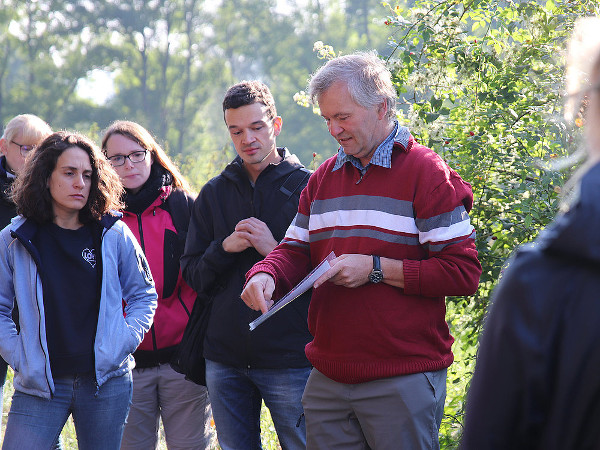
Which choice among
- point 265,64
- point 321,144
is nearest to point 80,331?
point 321,144

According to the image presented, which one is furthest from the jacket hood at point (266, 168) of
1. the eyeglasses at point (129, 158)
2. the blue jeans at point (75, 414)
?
the blue jeans at point (75, 414)

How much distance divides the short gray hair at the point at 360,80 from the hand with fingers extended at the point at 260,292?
0.73 metres

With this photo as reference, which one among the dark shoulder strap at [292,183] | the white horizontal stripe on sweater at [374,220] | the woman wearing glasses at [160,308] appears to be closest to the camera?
the white horizontal stripe on sweater at [374,220]

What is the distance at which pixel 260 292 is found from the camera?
9.00ft

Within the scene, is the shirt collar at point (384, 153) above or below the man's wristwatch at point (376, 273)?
above

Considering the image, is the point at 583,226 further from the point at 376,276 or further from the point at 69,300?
the point at 69,300

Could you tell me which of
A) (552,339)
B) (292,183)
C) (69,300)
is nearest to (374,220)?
(292,183)

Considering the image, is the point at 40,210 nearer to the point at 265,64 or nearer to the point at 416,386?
the point at 416,386

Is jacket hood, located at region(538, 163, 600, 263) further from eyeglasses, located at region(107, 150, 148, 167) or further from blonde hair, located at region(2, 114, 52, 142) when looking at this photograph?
blonde hair, located at region(2, 114, 52, 142)

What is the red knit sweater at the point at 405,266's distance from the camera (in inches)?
102

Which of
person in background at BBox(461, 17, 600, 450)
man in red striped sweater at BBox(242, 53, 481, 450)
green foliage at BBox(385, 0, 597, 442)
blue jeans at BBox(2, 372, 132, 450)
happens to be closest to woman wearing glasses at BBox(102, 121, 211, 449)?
blue jeans at BBox(2, 372, 132, 450)

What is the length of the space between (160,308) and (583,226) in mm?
3148

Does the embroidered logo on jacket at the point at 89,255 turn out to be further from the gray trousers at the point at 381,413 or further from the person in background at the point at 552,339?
the person in background at the point at 552,339

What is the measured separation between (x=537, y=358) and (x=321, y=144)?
3513 centimetres
